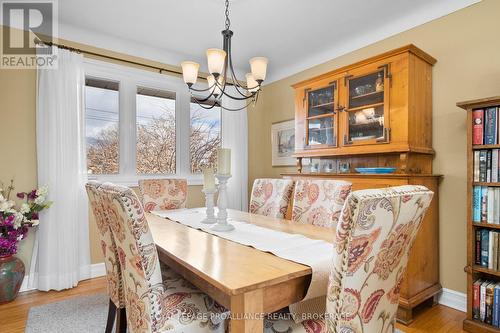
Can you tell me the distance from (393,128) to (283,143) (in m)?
1.69

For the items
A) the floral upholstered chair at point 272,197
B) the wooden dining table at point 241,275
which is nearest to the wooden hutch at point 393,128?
the floral upholstered chair at point 272,197

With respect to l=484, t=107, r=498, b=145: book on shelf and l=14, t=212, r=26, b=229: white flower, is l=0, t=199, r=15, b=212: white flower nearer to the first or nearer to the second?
l=14, t=212, r=26, b=229: white flower

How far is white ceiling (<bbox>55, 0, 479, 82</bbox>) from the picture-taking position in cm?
236

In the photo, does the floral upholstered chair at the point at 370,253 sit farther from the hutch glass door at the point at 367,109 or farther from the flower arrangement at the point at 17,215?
the flower arrangement at the point at 17,215

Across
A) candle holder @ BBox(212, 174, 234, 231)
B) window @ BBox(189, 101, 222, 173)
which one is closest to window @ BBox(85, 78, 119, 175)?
window @ BBox(189, 101, 222, 173)

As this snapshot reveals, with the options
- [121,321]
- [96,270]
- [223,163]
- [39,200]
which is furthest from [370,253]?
[96,270]

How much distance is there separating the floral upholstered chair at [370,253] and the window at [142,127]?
2760 millimetres

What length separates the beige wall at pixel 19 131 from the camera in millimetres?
2521

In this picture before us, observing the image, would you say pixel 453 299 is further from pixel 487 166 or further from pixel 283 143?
pixel 283 143

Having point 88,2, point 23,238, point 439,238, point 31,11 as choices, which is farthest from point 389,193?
point 31,11

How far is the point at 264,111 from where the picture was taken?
13.7 feet

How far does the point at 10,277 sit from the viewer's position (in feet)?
7.59

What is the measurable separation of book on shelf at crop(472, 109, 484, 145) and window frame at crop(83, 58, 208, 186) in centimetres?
277

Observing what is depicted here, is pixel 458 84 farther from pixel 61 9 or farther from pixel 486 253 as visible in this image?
pixel 61 9
